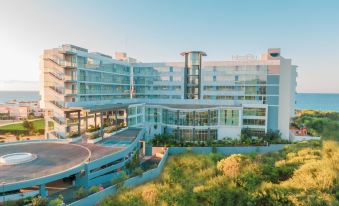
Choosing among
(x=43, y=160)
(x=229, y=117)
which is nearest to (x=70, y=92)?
(x=43, y=160)

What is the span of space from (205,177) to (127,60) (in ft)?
150

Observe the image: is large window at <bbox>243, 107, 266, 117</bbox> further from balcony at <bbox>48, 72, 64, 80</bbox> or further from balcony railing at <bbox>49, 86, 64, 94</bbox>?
balcony at <bbox>48, 72, 64, 80</bbox>

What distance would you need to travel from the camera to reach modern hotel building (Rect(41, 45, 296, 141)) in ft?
139

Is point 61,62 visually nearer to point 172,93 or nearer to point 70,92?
point 70,92

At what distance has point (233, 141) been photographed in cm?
4800

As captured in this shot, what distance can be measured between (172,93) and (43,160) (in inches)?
1524

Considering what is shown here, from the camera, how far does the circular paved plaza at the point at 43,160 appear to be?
75.2 ft

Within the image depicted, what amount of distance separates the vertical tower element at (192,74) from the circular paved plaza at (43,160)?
1341 inches

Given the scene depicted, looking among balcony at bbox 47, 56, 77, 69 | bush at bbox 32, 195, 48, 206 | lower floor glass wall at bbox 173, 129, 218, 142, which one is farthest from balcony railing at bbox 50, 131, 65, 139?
lower floor glass wall at bbox 173, 129, 218, 142

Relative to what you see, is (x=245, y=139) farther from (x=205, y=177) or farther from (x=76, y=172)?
(x=76, y=172)

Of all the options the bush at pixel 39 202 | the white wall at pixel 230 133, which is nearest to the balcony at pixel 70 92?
the bush at pixel 39 202

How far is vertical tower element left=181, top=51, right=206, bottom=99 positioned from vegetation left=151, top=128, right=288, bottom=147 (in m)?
15.4

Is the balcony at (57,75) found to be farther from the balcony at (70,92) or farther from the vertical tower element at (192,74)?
the vertical tower element at (192,74)

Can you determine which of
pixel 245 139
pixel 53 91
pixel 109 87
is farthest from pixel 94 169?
pixel 245 139
